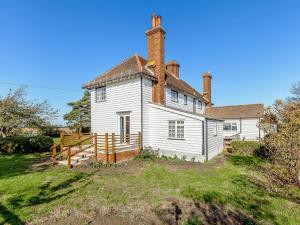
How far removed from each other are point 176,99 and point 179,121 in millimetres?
5317

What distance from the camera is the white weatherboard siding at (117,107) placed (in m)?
13.8

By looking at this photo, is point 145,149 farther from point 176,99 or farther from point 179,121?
point 176,99

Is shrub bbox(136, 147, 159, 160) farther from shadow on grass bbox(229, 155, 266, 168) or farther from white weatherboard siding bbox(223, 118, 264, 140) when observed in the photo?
white weatherboard siding bbox(223, 118, 264, 140)

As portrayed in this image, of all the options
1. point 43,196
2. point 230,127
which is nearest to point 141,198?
point 43,196

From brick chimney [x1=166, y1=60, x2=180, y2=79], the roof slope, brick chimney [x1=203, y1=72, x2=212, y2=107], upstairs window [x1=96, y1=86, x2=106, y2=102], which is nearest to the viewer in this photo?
the roof slope

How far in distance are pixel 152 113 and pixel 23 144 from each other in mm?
12417

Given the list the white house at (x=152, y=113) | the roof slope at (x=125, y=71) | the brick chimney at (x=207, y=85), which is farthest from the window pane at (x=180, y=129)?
the brick chimney at (x=207, y=85)

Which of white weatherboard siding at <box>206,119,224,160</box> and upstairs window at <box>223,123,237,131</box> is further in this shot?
upstairs window at <box>223,123,237,131</box>

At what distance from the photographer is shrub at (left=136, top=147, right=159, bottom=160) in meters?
13.2

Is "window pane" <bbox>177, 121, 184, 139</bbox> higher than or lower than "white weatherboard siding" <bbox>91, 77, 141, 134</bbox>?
lower

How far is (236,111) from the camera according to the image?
28.6 metres

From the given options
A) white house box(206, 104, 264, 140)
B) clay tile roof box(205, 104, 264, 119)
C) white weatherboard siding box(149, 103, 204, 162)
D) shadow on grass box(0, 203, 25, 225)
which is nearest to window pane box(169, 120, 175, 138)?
white weatherboard siding box(149, 103, 204, 162)

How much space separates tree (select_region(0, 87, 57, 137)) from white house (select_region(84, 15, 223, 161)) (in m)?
8.54

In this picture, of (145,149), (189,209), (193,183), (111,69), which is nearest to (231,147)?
(145,149)
